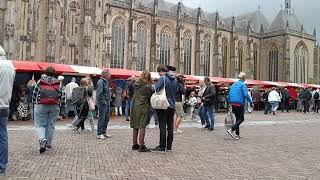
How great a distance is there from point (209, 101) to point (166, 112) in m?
4.24

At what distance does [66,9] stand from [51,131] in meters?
30.1

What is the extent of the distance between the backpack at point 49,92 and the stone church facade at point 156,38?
84.7ft

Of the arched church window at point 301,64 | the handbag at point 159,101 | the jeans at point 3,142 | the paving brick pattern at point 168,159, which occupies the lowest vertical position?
the paving brick pattern at point 168,159

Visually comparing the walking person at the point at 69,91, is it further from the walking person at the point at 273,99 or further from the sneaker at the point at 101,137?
the walking person at the point at 273,99

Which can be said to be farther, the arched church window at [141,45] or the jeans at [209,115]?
the arched church window at [141,45]

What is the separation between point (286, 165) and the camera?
6.53 meters

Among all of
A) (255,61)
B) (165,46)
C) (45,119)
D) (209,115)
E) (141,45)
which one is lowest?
(209,115)

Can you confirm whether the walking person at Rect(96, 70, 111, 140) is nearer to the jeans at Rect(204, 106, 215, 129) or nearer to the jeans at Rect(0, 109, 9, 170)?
the jeans at Rect(204, 106, 215, 129)

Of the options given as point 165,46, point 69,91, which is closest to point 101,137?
point 69,91

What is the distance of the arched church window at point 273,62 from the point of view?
60625 millimetres

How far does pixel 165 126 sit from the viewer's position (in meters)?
7.68

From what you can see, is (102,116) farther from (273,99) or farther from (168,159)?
(273,99)

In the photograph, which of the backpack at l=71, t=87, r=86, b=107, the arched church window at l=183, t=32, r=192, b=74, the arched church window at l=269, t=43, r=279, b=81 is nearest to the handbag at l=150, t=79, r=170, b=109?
the backpack at l=71, t=87, r=86, b=107

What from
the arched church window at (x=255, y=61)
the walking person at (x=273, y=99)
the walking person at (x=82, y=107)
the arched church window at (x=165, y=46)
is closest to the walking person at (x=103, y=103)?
the walking person at (x=82, y=107)
